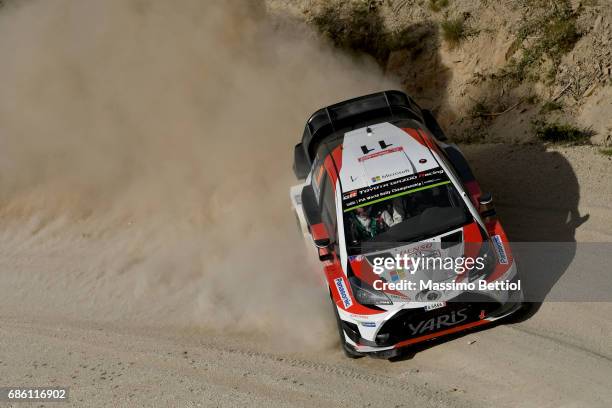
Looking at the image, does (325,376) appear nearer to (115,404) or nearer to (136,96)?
(115,404)

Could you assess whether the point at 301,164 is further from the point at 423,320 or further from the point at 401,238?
the point at 423,320

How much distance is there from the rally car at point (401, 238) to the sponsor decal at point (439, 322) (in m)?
0.01

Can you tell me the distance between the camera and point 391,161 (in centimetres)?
786

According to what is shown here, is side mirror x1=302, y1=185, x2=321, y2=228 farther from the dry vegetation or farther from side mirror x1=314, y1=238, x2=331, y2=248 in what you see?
the dry vegetation

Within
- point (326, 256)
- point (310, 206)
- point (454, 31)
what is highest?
point (454, 31)

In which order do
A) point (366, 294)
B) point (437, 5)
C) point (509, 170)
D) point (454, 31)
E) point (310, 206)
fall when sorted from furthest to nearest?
point (437, 5)
point (454, 31)
point (509, 170)
point (310, 206)
point (366, 294)

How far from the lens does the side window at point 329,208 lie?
Answer: 7.77m

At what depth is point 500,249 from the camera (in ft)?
23.7

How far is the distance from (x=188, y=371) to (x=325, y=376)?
1661mm

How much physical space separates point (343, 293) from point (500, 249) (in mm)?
1621

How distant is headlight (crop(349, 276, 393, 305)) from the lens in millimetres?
6947

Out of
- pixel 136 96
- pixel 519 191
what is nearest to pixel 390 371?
pixel 519 191

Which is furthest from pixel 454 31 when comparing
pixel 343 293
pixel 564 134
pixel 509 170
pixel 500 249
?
pixel 343 293

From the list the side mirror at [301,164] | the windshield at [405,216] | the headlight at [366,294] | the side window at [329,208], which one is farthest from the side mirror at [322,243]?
the side mirror at [301,164]
